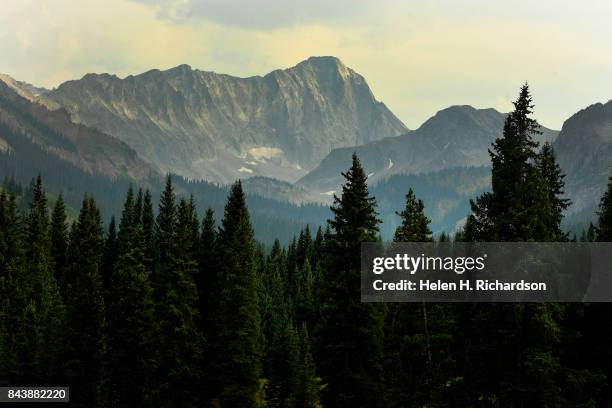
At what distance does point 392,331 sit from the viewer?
43.7 m

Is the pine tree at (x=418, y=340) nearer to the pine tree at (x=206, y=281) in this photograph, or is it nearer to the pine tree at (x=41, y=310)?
the pine tree at (x=41, y=310)

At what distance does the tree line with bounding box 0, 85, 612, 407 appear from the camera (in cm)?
3247

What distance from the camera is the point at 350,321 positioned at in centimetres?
3928

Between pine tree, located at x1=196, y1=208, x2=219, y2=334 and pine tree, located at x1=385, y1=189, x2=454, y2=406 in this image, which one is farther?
pine tree, located at x1=196, y1=208, x2=219, y2=334

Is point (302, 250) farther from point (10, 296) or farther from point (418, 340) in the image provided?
point (418, 340)

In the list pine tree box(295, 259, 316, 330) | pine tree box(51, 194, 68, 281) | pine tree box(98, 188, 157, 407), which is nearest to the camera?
pine tree box(98, 188, 157, 407)

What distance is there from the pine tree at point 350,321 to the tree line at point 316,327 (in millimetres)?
74

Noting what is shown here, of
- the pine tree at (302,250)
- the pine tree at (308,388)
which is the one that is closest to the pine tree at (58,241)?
the pine tree at (308,388)

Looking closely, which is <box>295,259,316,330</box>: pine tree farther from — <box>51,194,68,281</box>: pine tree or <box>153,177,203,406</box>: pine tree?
<box>153,177,203,406</box>: pine tree

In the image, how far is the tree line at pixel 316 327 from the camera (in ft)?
107

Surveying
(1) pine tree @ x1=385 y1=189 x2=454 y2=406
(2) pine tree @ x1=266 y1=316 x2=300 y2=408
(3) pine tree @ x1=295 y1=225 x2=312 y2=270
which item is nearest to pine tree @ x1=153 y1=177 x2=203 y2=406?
(2) pine tree @ x1=266 y1=316 x2=300 y2=408

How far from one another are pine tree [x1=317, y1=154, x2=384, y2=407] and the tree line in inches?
2.9

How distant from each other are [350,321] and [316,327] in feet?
7.79

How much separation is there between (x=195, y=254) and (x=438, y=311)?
4078cm
